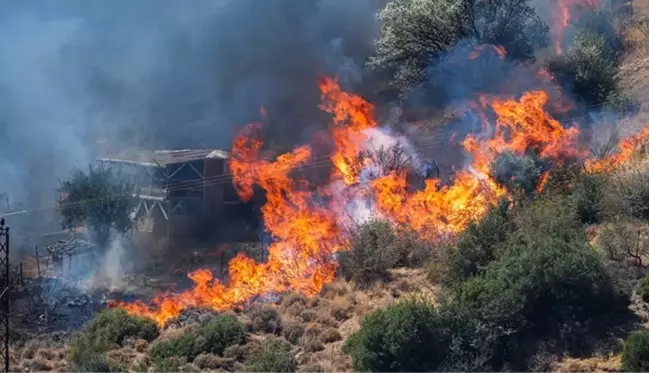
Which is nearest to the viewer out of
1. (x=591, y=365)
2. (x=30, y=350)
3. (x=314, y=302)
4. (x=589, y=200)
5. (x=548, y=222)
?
(x=591, y=365)

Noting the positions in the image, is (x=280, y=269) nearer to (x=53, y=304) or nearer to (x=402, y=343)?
(x=53, y=304)

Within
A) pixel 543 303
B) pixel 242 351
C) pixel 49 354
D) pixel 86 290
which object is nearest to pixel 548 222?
pixel 543 303

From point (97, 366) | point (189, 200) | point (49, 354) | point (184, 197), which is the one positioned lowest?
point (97, 366)

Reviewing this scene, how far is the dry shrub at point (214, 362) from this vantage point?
2238 cm

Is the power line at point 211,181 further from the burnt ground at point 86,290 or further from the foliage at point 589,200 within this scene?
the foliage at point 589,200

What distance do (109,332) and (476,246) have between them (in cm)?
1079

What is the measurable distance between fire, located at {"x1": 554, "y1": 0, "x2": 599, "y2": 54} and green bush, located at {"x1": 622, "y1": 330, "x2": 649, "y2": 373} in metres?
30.5

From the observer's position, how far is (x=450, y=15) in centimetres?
3978

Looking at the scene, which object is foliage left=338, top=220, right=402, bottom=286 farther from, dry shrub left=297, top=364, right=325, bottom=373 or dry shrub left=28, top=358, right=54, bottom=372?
dry shrub left=28, top=358, right=54, bottom=372

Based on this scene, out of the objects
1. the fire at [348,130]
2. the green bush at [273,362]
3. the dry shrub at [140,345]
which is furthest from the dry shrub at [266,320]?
the fire at [348,130]

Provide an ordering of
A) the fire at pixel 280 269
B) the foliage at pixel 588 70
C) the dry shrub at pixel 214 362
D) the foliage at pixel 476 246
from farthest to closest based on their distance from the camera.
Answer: the foliage at pixel 588 70 → the fire at pixel 280 269 → the foliage at pixel 476 246 → the dry shrub at pixel 214 362

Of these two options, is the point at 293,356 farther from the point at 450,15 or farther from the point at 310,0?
the point at 310,0

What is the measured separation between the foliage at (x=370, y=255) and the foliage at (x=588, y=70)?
573 inches

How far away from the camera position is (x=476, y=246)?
929 inches
